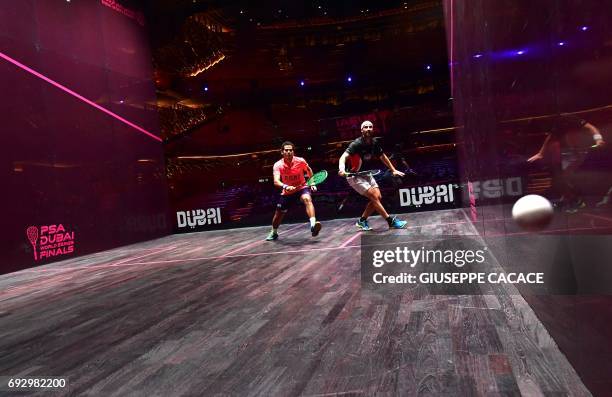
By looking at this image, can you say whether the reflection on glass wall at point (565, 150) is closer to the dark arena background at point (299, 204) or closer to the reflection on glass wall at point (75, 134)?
the dark arena background at point (299, 204)

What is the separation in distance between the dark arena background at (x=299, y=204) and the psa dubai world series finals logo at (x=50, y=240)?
3cm

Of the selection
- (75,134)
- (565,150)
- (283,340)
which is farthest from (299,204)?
(565,150)

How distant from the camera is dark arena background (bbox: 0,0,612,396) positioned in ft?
4.84

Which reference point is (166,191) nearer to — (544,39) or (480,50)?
(480,50)

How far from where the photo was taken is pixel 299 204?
32.5ft

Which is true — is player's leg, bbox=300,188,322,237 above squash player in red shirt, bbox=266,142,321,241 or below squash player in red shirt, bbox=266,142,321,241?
below

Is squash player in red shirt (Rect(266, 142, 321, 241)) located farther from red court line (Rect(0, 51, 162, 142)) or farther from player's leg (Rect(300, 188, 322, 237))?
red court line (Rect(0, 51, 162, 142))

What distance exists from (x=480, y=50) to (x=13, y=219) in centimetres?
695

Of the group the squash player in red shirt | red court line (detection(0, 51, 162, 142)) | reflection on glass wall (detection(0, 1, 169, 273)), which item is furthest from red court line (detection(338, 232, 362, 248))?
red court line (detection(0, 51, 162, 142))

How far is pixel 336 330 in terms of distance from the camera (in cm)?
225

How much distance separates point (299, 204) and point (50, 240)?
15.6ft

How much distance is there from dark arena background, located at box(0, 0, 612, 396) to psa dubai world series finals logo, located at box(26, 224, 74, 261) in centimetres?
3

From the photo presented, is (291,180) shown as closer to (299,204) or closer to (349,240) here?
(349,240)

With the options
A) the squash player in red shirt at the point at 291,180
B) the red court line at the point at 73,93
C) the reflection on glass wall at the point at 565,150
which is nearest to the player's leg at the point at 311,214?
the squash player in red shirt at the point at 291,180
